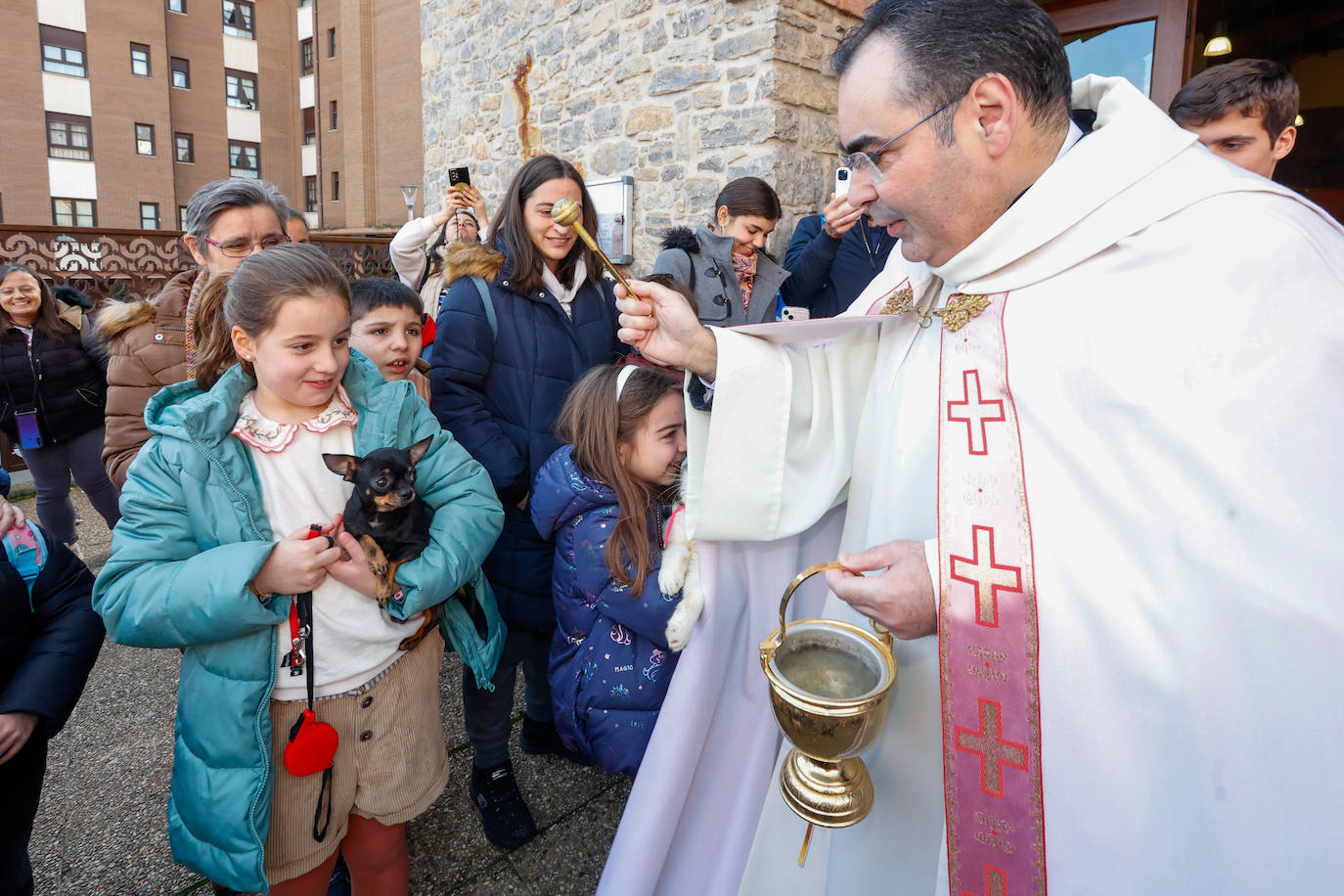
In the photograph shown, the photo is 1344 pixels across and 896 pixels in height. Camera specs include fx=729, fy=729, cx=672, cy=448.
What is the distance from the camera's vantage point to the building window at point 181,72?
87.7 ft

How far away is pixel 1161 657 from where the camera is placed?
117 cm

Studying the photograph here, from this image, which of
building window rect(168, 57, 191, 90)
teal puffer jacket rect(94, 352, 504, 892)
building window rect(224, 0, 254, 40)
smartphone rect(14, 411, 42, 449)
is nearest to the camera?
teal puffer jacket rect(94, 352, 504, 892)

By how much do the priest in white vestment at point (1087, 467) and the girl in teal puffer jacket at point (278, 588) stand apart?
69 cm

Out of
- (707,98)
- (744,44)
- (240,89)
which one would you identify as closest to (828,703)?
(744,44)

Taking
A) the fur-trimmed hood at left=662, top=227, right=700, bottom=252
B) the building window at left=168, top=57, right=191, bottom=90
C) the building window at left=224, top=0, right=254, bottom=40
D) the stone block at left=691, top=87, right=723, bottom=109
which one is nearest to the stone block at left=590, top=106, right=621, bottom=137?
the stone block at left=691, top=87, right=723, bottom=109

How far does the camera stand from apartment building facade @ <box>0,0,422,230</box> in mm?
23406

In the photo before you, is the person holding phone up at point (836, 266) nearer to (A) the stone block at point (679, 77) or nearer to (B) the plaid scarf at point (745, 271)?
(B) the plaid scarf at point (745, 271)

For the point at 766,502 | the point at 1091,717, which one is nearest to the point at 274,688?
the point at 766,502

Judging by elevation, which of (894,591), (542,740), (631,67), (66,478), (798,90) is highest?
(631,67)

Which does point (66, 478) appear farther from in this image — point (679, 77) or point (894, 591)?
point (894, 591)

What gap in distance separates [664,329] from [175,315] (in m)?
2.12

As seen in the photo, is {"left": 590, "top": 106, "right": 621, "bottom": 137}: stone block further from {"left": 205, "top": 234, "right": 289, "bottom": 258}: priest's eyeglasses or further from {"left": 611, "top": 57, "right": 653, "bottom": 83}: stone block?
{"left": 205, "top": 234, "right": 289, "bottom": 258}: priest's eyeglasses

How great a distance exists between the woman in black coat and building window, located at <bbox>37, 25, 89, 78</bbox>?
1064 inches

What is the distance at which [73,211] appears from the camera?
953 inches
